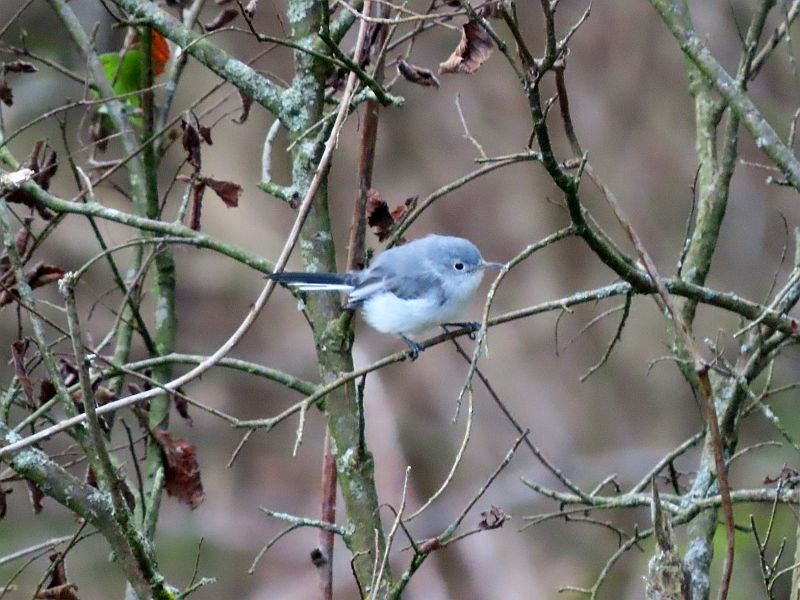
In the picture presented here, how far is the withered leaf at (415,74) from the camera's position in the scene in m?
2.88

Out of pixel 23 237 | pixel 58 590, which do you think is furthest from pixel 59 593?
pixel 23 237

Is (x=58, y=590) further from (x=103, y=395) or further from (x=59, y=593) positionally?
(x=103, y=395)

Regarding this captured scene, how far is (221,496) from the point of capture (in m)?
9.00

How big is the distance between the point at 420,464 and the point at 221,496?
191 centimetres

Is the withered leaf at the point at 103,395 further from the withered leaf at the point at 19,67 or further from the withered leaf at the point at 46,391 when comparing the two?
Result: the withered leaf at the point at 19,67

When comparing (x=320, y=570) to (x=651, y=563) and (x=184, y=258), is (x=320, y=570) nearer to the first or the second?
(x=651, y=563)

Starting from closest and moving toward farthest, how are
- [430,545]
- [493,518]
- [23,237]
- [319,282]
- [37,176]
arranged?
[430,545] < [493,518] < [319,282] < [37,176] < [23,237]

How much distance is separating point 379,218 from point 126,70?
1504mm

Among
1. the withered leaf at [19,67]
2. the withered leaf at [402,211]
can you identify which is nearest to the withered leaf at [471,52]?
the withered leaf at [402,211]

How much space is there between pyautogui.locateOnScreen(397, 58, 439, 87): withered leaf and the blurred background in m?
4.63

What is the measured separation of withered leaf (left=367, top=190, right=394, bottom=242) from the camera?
299 cm

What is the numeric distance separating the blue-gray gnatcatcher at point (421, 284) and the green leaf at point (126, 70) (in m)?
1.27

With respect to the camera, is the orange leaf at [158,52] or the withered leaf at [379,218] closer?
the withered leaf at [379,218]

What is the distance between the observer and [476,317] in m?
8.41
